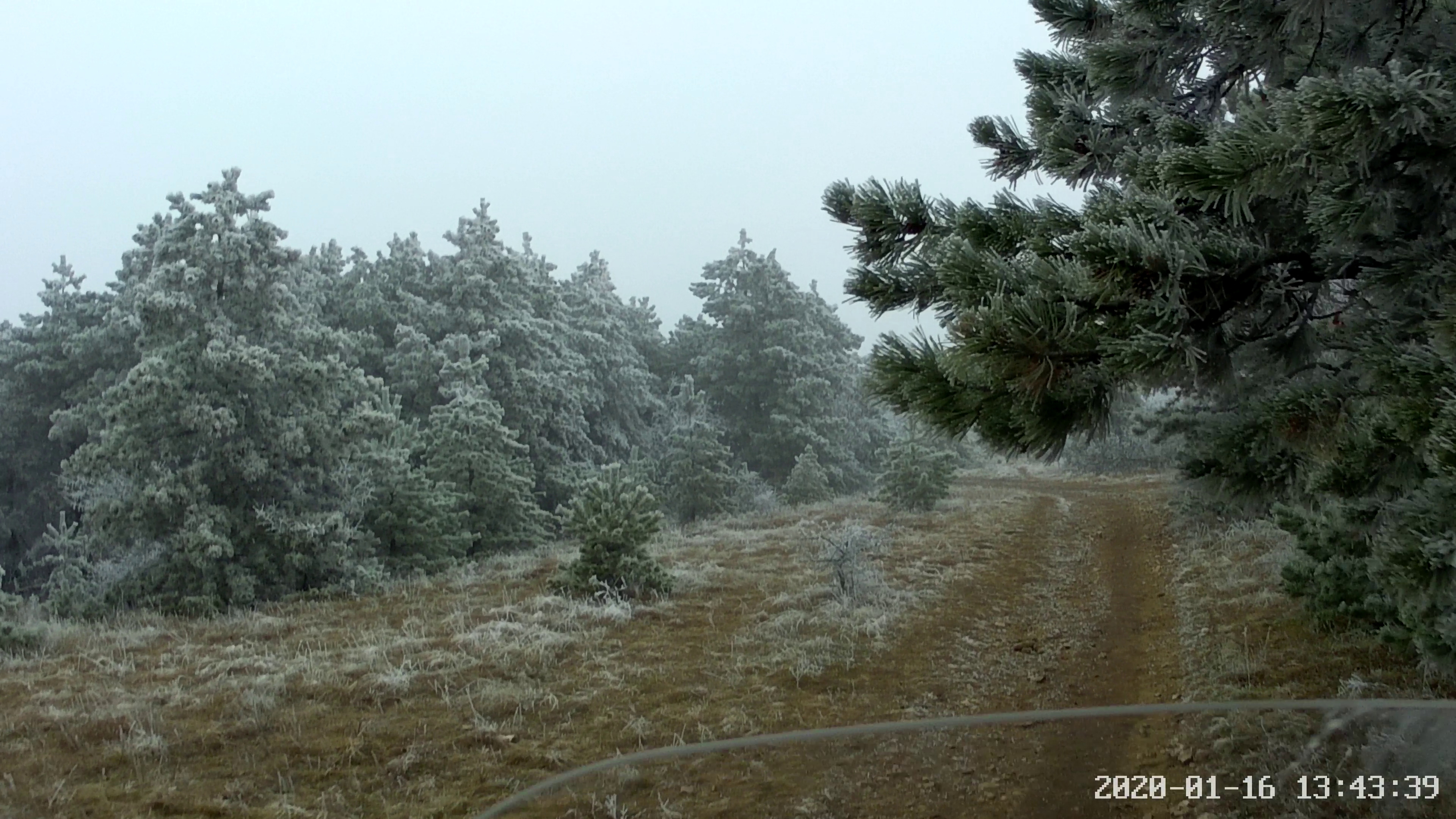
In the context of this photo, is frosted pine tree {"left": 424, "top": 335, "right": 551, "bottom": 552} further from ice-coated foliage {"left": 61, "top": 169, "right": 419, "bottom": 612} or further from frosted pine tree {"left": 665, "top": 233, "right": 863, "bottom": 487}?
frosted pine tree {"left": 665, "top": 233, "right": 863, "bottom": 487}

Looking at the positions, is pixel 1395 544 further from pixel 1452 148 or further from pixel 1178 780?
pixel 1178 780

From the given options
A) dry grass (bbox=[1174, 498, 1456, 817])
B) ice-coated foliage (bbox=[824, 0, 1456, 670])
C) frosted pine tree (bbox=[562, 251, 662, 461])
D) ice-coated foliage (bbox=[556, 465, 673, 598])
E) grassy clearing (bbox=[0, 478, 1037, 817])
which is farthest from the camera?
frosted pine tree (bbox=[562, 251, 662, 461])

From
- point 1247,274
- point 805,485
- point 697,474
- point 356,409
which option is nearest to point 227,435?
point 356,409

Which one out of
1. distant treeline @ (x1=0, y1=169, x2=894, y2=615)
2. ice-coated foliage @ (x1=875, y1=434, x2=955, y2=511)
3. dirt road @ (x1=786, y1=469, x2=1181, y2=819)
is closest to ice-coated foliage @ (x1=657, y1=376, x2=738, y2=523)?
distant treeline @ (x1=0, y1=169, x2=894, y2=615)

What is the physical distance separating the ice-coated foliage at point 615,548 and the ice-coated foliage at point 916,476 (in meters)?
7.18

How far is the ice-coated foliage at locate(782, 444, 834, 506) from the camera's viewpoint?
18.8 meters

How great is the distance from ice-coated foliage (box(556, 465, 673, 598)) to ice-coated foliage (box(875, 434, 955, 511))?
7.18 metres

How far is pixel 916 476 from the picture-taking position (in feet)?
51.8

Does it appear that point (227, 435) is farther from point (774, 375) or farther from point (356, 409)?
point (774, 375)

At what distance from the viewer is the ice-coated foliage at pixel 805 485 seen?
18828 millimetres

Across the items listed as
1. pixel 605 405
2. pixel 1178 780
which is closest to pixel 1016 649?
pixel 1178 780

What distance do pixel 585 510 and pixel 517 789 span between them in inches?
212

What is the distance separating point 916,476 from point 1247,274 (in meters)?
13.5

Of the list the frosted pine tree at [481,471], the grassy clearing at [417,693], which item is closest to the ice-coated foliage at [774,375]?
the frosted pine tree at [481,471]
